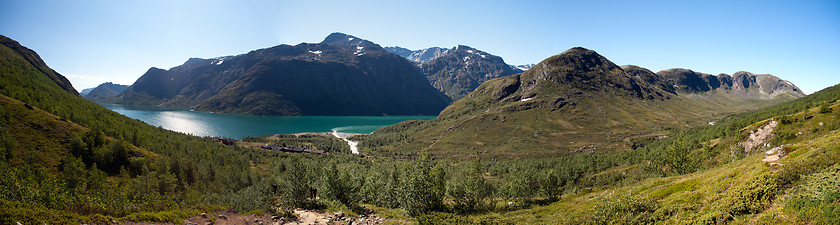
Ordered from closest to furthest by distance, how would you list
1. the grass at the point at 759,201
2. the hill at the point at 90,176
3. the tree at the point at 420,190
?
the grass at the point at 759,201 < the hill at the point at 90,176 < the tree at the point at 420,190

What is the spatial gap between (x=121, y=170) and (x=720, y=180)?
9440 cm

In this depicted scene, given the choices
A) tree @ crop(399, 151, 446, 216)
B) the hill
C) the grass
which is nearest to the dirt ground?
the hill

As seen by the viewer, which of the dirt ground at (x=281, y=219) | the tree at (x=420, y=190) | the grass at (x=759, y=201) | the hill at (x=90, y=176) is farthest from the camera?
the tree at (x=420, y=190)

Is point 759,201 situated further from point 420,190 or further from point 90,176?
point 90,176

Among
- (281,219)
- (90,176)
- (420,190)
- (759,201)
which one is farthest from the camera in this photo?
(90,176)

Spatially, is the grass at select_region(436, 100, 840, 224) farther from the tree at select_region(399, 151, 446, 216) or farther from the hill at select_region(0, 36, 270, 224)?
the hill at select_region(0, 36, 270, 224)

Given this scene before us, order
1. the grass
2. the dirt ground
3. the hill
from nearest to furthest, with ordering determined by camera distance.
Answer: the grass
the hill
the dirt ground

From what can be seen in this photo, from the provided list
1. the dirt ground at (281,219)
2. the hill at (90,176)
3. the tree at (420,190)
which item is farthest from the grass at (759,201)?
the hill at (90,176)

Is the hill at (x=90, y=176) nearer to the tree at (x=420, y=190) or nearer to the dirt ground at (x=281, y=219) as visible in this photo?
the dirt ground at (x=281, y=219)

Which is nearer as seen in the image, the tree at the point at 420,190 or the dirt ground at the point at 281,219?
the dirt ground at the point at 281,219

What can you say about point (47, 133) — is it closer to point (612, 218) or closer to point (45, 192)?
point (45, 192)

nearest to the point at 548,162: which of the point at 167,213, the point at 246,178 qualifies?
the point at 246,178

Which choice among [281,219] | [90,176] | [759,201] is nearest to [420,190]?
[281,219]

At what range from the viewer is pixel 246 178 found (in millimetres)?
83438
